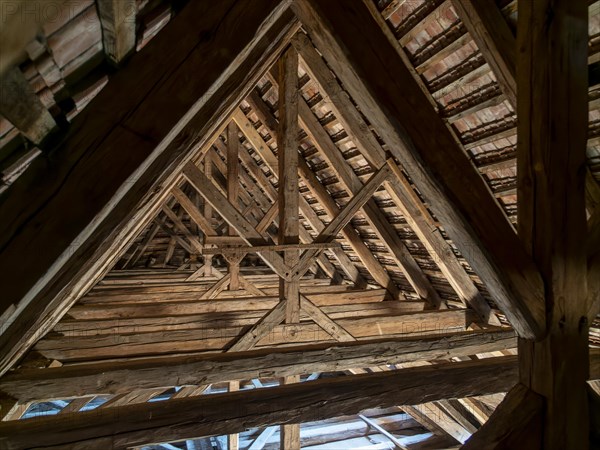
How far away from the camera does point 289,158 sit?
370cm

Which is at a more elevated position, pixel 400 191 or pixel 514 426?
pixel 400 191

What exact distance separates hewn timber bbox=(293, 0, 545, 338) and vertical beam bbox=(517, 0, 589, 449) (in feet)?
0.33

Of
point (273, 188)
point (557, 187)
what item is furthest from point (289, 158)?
point (273, 188)

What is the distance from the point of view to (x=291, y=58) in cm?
368

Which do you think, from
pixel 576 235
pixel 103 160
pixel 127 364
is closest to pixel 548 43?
pixel 576 235

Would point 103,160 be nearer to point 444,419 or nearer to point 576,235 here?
point 576,235

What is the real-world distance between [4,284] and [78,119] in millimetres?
456

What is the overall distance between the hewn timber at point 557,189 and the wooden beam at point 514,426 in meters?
0.03

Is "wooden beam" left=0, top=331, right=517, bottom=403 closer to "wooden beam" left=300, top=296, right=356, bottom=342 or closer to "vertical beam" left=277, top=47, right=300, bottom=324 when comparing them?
"wooden beam" left=300, top=296, right=356, bottom=342

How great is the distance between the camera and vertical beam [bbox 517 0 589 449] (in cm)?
144

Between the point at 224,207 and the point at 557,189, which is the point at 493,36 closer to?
the point at 557,189

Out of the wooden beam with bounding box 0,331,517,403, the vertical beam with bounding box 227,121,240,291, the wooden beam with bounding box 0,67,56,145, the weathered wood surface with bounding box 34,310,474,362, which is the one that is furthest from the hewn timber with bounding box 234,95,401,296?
the wooden beam with bounding box 0,67,56,145

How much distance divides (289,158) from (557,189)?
254 cm

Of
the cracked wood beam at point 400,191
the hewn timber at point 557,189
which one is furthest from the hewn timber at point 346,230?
the hewn timber at point 557,189
